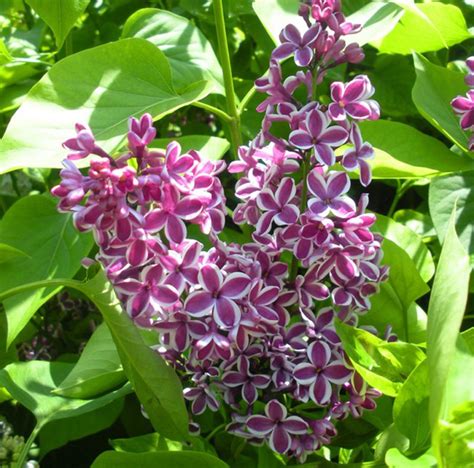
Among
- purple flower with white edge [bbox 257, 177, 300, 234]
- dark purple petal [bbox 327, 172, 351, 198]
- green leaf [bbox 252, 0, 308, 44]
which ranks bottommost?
purple flower with white edge [bbox 257, 177, 300, 234]

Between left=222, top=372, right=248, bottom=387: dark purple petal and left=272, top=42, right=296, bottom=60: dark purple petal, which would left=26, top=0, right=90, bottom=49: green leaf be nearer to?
left=272, top=42, right=296, bottom=60: dark purple petal

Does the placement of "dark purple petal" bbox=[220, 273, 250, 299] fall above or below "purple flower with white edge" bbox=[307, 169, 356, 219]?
below

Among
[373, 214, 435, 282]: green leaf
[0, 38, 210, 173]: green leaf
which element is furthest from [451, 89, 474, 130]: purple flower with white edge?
[0, 38, 210, 173]: green leaf

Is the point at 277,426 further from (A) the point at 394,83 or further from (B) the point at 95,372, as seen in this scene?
(A) the point at 394,83

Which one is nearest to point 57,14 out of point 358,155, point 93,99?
point 93,99

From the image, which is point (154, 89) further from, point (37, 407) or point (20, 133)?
point (37, 407)

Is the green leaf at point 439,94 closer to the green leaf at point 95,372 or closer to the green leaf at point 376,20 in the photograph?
→ the green leaf at point 376,20

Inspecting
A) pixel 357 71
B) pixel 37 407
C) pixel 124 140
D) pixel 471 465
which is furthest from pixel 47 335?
pixel 471 465
